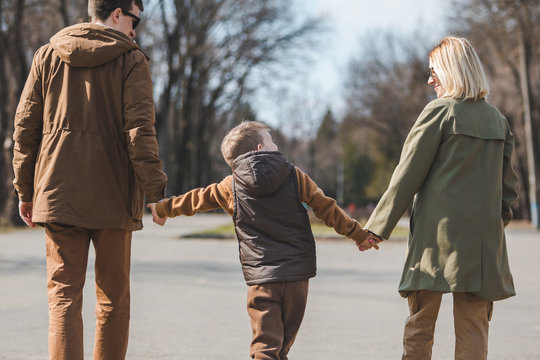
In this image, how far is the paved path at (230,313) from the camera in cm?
541

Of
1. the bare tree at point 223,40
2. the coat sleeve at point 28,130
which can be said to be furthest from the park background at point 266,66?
the coat sleeve at point 28,130

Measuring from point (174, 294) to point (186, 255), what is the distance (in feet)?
16.0

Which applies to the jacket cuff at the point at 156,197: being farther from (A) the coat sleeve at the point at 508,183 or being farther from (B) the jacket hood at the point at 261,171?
(A) the coat sleeve at the point at 508,183

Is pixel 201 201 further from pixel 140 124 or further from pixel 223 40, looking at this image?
pixel 223 40

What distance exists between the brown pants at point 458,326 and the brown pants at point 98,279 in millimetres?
1444

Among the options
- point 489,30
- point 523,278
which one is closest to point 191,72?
point 489,30

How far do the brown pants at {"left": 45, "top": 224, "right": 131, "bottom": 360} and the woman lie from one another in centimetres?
140

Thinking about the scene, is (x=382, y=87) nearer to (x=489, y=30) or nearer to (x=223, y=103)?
(x=223, y=103)

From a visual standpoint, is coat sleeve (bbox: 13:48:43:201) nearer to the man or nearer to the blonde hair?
the man

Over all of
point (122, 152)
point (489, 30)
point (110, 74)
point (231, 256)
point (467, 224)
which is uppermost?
point (489, 30)

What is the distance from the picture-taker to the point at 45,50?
4.12m

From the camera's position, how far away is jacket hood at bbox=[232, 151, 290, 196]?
12.9 feet

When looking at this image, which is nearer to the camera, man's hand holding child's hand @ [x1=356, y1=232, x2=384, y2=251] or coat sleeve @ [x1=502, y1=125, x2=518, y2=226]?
coat sleeve @ [x1=502, y1=125, x2=518, y2=226]

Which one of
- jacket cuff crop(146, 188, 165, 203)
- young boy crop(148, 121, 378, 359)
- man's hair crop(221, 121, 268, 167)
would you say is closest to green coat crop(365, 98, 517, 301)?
young boy crop(148, 121, 378, 359)
